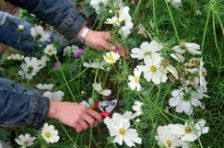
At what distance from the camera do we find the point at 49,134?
5.53 ft

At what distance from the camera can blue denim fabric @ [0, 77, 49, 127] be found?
1634mm

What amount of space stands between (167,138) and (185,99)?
114 mm

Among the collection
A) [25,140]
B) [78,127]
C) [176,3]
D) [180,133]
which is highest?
[176,3]

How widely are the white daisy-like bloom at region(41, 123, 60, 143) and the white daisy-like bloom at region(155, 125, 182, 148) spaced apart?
1.21ft

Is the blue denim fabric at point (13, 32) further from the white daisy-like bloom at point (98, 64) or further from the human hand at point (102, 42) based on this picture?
the white daisy-like bloom at point (98, 64)

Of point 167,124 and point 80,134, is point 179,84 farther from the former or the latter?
point 80,134

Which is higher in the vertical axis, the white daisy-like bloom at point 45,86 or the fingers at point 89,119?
the fingers at point 89,119

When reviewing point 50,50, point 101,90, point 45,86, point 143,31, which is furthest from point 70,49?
point 143,31

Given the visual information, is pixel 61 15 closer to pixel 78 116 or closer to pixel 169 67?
pixel 78 116

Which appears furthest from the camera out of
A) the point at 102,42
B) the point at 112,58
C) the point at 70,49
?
the point at 70,49

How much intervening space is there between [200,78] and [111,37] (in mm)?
446

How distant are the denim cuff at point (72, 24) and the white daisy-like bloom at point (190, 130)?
0.65m

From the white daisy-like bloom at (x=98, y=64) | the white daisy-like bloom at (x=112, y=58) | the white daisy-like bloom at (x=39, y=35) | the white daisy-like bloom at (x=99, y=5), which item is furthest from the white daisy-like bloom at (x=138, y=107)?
the white daisy-like bloom at (x=39, y=35)

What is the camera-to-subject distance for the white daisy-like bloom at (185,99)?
1.43 meters
